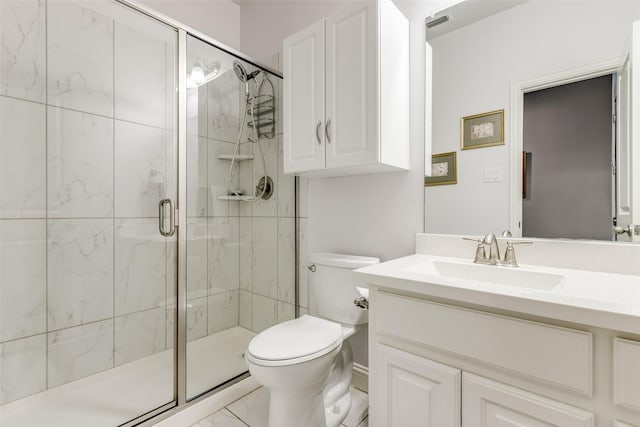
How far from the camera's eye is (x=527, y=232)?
4.00ft

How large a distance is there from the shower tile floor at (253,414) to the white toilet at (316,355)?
8 centimetres

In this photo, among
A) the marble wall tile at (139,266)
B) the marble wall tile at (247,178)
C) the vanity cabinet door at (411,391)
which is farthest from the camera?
the marble wall tile at (247,178)

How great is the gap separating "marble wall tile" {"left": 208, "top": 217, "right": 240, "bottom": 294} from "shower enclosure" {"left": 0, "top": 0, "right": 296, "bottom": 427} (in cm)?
1

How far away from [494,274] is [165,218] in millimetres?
1495

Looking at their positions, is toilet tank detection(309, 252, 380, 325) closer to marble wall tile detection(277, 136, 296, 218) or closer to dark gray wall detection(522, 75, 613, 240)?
marble wall tile detection(277, 136, 296, 218)

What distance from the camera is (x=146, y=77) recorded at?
5.17 feet

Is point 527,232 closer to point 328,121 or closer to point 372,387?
point 372,387

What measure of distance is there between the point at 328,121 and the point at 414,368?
3.51 feet

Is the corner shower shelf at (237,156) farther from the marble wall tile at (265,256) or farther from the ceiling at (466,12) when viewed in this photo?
the ceiling at (466,12)

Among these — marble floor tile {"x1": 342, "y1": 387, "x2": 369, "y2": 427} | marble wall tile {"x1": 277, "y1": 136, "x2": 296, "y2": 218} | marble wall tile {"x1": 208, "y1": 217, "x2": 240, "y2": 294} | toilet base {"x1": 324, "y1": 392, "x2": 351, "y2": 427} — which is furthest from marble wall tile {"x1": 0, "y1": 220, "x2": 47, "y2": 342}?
marble floor tile {"x1": 342, "y1": 387, "x2": 369, "y2": 427}

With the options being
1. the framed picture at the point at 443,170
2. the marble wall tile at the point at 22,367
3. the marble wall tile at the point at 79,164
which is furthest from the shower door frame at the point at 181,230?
the framed picture at the point at 443,170

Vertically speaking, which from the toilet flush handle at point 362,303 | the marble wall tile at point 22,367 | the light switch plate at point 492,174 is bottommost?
the marble wall tile at point 22,367

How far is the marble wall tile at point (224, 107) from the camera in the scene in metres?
1.74

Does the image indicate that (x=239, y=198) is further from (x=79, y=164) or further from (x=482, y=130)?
(x=482, y=130)
